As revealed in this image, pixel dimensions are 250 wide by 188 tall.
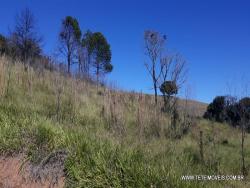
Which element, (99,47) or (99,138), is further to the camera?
(99,47)

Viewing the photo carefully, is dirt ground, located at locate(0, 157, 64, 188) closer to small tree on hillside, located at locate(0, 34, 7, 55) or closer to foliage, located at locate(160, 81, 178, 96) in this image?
foliage, located at locate(160, 81, 178, 96)

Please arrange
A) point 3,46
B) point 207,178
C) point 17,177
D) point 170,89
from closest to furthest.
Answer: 1. point 207,178
2. point 17,177
3. point 170,89
4. point 3,46

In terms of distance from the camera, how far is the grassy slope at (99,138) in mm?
6039

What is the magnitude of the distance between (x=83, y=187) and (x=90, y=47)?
30966mm

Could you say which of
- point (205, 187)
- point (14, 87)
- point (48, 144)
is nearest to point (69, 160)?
point (48, 144)

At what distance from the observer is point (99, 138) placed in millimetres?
7523

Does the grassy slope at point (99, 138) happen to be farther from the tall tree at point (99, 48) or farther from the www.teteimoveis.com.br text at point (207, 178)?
the tall tree at point (99, 48)

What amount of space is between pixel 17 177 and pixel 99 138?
1.64 metres

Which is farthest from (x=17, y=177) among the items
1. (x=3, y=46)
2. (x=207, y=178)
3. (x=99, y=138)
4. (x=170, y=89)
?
(x=3, y=46)

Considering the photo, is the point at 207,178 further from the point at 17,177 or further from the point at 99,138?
the point at 17,177

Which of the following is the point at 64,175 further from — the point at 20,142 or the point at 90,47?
the point at 90,47

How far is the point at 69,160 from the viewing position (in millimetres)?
6508

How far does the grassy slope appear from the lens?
19.8 ft

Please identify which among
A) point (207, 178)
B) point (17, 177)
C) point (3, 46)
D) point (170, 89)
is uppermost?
point (3, 46)
